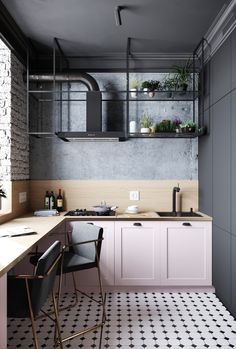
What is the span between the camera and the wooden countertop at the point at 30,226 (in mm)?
1604

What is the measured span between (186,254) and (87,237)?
1.18 m

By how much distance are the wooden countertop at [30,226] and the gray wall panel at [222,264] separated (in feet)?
0.89

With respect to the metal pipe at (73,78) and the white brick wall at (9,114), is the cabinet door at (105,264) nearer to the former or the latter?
the white brick wall at (9,114)

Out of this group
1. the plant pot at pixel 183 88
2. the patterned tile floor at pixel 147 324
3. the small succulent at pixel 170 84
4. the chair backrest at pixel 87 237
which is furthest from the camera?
the small succulent at pixel 170 84

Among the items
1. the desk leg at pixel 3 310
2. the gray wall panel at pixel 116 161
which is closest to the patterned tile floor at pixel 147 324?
the desk leg at pixel 3 310

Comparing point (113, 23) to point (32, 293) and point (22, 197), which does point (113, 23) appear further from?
point (32, 293)

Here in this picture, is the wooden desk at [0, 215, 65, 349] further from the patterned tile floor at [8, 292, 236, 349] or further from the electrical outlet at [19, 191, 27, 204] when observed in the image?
the patterned tile floor at [8, 292, 236, 349]

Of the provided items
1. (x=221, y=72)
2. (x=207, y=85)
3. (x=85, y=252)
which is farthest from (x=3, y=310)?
(x=207, y=85)

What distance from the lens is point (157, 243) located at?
3010mm

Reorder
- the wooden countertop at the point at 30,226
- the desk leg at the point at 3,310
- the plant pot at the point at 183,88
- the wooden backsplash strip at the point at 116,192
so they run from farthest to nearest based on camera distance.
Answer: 1. the wooden backsplash strip at the point at 116,192
2. the plant pot at the point at 183,88
3. the wooden countertop at the point at 30,226
4. the desk leg at the point at 3,310

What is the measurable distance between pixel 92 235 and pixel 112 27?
6.44ft

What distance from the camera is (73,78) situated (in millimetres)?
3320

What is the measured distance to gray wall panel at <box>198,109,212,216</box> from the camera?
121 inches

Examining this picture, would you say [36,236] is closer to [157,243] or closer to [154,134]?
[157,243]
